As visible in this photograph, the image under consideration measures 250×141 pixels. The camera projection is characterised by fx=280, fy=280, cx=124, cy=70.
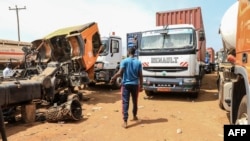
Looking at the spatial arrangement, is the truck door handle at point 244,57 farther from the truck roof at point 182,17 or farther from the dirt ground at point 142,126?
the truck roof at point 182,17

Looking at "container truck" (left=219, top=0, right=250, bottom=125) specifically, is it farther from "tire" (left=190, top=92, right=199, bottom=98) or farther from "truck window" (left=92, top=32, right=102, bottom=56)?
"truck window" (left=92, top=32, right=102, bottom=56)

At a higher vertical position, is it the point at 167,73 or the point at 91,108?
the point at 167,73

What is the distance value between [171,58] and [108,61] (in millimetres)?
4535

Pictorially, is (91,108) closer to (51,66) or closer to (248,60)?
(51,66)

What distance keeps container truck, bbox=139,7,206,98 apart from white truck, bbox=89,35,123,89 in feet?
11.0

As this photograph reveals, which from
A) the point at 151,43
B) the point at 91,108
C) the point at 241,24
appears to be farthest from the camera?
the point at 151,43

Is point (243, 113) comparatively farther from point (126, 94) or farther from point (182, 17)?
point (182, 17)

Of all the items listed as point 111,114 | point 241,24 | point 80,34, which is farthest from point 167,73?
point 241,24

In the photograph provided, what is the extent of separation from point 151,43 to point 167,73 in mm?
1237

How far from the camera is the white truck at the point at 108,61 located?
42.4 feet

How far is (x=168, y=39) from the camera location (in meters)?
9.51

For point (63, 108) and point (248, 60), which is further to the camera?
point (63, 108)

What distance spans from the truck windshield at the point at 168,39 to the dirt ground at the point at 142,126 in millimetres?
1934

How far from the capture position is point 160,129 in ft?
20.1
